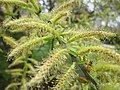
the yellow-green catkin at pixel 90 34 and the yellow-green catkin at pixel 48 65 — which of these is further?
the yellow-green catkin at pixel 90 34

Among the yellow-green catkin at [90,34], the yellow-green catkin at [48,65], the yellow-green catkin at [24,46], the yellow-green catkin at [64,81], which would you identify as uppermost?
the yellow-green catkin at [90,34]

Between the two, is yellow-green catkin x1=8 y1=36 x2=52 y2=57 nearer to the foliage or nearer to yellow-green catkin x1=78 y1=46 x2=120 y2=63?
the foliage

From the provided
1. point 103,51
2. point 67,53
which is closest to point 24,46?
point 67,53

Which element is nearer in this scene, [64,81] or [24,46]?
[64,81]

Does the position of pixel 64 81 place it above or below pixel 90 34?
below

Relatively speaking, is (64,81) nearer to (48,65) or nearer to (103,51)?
(48,65)

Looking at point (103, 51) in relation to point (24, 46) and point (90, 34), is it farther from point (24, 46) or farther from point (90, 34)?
point (24, 46)

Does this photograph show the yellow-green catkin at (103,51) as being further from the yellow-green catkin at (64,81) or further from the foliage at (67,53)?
the yellow-green catkin at (64,81)

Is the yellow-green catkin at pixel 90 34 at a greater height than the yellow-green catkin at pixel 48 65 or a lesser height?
greater

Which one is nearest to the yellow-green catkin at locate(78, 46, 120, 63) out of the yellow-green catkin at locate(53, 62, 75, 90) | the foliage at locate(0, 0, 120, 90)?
the foliage at locate(0, 0, 120, 90)

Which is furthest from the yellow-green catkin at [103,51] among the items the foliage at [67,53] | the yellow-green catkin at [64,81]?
the yellow-green catkin at [64,81]

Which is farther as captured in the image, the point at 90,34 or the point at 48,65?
the point at 90,34
